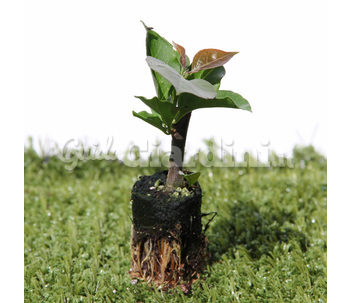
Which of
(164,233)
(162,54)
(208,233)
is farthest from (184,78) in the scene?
(208,233)

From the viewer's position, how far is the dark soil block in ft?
6.09

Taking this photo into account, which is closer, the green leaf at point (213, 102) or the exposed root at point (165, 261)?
the green leaf at point (213, 102)

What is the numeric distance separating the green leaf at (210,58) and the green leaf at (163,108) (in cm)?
18

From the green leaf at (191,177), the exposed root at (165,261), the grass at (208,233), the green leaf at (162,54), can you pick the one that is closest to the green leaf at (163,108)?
the green leaf at (162,54)

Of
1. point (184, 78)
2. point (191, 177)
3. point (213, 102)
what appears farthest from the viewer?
point (191, 177)

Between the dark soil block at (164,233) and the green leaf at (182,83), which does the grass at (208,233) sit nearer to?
the dark soil block at (164,233)

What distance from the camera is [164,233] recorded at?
1.88 meters

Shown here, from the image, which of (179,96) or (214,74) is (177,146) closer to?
(179,96)

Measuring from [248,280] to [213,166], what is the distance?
128cm

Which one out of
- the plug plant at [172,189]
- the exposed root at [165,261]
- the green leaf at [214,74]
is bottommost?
the exposed root at [165,261]

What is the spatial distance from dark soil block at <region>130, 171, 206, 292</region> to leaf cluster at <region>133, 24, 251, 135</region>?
296 millimetres

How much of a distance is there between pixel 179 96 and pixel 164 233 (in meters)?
0.62

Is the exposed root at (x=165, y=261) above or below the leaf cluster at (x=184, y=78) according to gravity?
below

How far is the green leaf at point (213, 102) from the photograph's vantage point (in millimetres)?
1691
